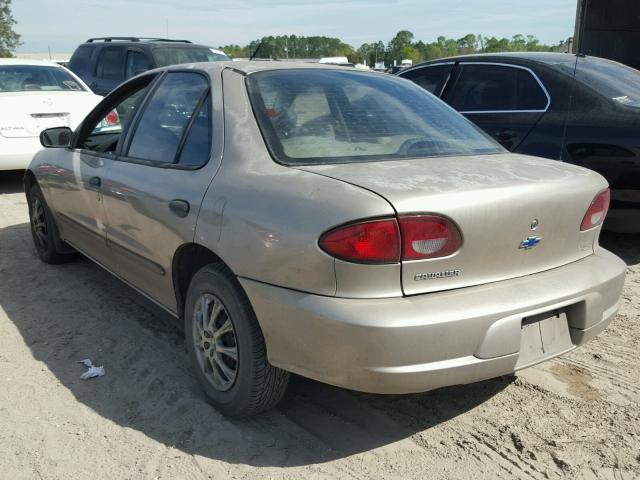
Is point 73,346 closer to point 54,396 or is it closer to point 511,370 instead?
point 54,396

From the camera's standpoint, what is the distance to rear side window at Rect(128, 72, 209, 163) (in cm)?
329

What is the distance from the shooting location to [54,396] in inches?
125

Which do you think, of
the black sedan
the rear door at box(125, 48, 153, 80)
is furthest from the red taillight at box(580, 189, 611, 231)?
the rear door at box(125, 48, 153, 80)

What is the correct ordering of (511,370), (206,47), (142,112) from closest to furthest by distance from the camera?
(511,370), (142,112), (206,47)

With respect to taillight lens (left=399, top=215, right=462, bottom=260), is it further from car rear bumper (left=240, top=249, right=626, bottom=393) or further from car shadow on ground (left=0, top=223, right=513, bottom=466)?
car shadow on ground (left=0, top=223, right=513, bottom=466)

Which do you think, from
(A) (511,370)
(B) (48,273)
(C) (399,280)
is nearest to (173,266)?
(C) (399,280)

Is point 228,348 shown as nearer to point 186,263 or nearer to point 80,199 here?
point 186,263

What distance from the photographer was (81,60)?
1173cm

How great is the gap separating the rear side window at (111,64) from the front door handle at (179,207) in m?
8.53

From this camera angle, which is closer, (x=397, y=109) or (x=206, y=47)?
(x=397, y=109)

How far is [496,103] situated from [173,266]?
11.5ft

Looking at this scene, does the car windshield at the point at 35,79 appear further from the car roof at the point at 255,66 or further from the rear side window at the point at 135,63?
the car roof at the point at 255,66

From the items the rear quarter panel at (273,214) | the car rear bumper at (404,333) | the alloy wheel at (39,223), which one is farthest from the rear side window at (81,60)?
the car rear bumper at (404,333)

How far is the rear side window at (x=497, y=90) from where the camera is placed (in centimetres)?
528
